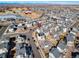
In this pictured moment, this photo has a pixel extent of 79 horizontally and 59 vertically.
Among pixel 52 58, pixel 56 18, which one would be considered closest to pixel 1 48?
pixel 52 58

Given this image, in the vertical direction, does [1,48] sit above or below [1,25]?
below

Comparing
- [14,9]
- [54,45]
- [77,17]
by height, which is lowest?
[54,45]

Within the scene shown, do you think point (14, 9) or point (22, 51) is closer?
point (22, 51)

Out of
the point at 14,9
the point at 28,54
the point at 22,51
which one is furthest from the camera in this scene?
the point at 14,9

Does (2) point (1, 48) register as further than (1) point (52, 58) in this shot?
Yes

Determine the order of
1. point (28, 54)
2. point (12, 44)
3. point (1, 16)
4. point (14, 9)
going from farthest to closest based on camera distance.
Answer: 1. point (14, 9)
2. point (1, 16)
3. point (12, 44)
4. point (28, 54)

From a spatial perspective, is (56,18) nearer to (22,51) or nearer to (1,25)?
(1,25)

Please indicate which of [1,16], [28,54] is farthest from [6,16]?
[28,54]

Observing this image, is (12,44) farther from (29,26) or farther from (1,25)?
(29,26)

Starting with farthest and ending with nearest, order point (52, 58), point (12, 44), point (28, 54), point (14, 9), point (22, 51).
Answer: point (14, 9), point (12, 44), point (22, 51), point (28, 54), point (52, 58)
